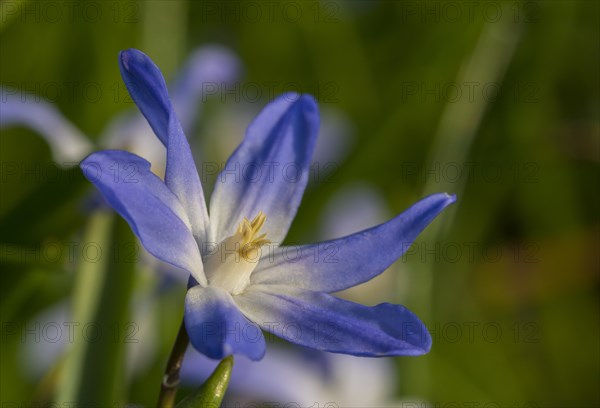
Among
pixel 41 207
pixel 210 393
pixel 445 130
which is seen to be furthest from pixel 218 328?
pixel 445 130

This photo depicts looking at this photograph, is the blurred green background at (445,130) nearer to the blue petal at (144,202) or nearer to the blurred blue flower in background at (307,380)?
the blurred blue flower in background at (307,380)

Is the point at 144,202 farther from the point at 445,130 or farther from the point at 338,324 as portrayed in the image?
the point at 445,130

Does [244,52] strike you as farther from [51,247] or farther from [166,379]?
[166,379]

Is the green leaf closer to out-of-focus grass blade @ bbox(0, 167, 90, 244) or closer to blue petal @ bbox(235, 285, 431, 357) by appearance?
blue petal @ bbox(235, 285, 431, 357)

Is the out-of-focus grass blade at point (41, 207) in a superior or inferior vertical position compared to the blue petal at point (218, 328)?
superior

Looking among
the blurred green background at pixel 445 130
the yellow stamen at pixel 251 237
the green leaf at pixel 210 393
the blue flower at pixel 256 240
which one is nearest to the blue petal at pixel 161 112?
the blue flower at pixel 256 240

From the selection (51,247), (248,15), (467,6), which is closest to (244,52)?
(248,15)
